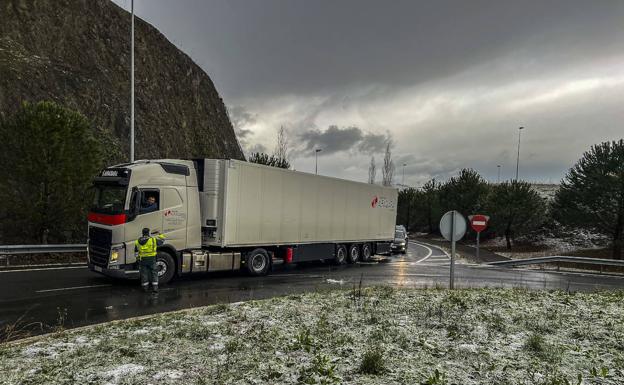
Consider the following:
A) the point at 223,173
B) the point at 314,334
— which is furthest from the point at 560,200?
the point at 314,334

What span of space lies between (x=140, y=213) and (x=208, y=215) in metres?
2.19

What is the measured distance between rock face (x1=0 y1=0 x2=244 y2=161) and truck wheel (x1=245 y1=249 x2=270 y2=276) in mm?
12699

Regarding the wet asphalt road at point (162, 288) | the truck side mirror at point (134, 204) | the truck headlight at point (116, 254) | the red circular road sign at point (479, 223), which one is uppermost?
the truck side mirror at point (134, 204)

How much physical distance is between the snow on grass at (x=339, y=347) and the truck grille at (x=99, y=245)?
432 cm

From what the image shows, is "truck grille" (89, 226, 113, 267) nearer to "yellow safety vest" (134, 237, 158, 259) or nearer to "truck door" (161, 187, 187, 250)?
"yellow safety vest" (134, 237, 158, 259)

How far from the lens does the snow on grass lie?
4.61 metres

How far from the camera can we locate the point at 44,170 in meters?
15.1

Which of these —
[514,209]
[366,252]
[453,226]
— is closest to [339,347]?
[453,226]

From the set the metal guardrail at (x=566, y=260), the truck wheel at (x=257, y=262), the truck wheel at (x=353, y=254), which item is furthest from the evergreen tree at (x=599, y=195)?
the truck wheel at (x=257, y=262)

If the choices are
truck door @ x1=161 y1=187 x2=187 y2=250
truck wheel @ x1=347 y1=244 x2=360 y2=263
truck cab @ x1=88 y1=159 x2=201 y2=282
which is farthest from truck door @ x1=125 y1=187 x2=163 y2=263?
truck wheel @ x1=347 y1=244 x2=360 y2=263

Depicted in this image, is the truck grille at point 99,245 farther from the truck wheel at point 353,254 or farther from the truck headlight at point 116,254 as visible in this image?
the truck wheel at point 353,254

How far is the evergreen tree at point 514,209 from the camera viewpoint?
36156 mm

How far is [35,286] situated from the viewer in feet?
35.5

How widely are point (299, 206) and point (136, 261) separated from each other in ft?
21.6
